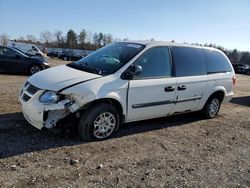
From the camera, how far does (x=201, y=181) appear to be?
4672 millimetres

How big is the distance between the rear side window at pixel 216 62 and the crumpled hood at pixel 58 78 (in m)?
3.28

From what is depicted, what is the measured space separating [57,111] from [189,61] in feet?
10.9

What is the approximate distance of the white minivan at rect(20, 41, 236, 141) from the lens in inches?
211

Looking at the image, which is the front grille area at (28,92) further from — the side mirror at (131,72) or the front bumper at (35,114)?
the side mirror at (131,72)

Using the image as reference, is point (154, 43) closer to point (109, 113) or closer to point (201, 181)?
point (109, 113)

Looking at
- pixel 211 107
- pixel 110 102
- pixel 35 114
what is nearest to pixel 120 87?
pixel 110 102

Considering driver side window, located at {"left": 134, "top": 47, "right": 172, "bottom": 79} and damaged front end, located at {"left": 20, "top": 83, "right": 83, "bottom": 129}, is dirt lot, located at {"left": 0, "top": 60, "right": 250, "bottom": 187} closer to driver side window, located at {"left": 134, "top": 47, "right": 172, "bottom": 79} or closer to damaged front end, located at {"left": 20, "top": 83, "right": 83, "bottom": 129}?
damaged front end, located at {"left": 20, "top": 83, "right": 83, "bottom": 129}

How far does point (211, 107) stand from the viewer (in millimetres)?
8156

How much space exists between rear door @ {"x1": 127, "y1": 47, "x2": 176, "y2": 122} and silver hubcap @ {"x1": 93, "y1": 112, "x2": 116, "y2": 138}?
1.31 ft

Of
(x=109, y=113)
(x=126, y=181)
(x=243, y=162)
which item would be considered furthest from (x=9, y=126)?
(x=243, y=162)

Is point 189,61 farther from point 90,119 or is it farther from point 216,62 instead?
point 90,119

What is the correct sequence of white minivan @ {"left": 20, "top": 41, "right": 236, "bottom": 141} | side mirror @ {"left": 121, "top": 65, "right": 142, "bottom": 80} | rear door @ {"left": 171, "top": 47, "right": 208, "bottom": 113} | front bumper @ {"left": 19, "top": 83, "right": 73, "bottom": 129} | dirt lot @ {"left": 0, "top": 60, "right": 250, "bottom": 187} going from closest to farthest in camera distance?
dirt lot @ {"left": 0, "top": 60, "right": 250, "bottom": 187}
front bumper @ {"left": 19, "top": 83, "right": 73, "bottom": 129}
white minivan @ {"left": 20, "top": 41, "right": 236, "bottom": 141}
side mirror @ {"left": 121, "top": 65, "right": 142, "bottom": 80}
rear door @ {"left": 171, "top": 47, "right": 208, "bottom": 113}

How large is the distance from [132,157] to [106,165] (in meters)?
0.58

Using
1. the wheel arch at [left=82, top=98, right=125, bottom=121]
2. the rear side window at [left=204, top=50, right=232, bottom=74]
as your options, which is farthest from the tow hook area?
the rear side window at [left=204, top=50, right=232, bottom=74]
